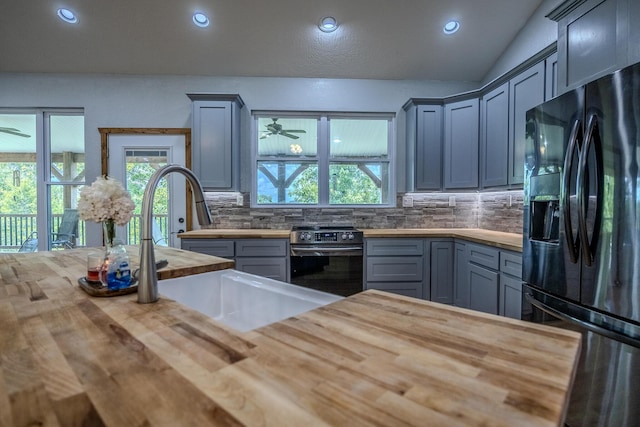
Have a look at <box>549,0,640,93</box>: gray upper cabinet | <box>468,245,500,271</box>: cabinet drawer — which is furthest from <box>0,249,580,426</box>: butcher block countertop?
<box>468,245,500,271</box>: cabinet drawer

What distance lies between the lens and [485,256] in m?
2.67

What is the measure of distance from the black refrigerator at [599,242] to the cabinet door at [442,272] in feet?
4.72

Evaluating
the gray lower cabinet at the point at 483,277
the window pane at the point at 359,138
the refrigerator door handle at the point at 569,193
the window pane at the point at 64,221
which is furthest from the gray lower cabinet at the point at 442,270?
the window pane at the point at 64,221

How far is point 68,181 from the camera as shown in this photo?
3928mm

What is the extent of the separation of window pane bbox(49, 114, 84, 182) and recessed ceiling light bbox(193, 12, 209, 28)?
2.06 meters

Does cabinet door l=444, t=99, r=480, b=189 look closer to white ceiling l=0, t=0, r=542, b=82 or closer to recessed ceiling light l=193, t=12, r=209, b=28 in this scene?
white ceiling l=0, t=0, r=542, b=82

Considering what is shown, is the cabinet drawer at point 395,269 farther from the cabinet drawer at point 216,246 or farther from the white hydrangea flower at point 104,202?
the white hydrangea flower at point 104,202

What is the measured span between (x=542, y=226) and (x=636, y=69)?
0.91 meters

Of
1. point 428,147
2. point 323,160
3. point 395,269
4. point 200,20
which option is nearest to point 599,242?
point 395,269

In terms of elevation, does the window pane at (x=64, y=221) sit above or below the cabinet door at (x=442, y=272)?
above

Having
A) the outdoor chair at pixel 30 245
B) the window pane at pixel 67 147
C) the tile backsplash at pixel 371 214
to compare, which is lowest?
the outdoor chair at pixel 30 245

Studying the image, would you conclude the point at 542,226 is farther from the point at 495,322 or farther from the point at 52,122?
the point at 52,122

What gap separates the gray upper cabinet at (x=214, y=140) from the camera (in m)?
3.41

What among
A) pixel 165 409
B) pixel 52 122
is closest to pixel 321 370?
pixel 165 409
